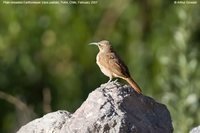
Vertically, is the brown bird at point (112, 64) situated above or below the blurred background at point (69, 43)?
above

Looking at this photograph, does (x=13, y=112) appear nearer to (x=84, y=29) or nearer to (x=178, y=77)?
(x=84, y=29)

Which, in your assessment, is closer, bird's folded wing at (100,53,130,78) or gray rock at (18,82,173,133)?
gray rock at (18,82,173,133)

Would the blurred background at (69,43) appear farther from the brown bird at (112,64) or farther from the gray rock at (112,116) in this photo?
the gray rock at (112,116)

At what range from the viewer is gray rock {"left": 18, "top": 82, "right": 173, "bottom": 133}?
7039 mm

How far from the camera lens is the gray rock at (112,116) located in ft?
23.1

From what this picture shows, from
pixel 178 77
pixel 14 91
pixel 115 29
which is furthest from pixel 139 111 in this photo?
pixel 115 29

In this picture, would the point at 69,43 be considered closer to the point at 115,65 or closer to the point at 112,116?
the point at 115,65

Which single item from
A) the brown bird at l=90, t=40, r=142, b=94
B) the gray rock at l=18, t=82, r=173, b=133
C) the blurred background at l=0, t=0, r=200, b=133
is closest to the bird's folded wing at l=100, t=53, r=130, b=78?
the brown bird at l=90, t=40, r=142, b=94

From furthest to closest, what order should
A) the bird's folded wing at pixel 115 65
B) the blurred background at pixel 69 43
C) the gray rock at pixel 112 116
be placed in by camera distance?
the blurred background at pixel 69 43
the bird's folded wing at pixel 115 65
the gray rock at pixel 112 116

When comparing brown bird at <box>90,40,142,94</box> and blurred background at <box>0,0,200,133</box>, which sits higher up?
brown bird at <box>90,40,142,94</box>

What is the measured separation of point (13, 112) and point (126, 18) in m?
2.77

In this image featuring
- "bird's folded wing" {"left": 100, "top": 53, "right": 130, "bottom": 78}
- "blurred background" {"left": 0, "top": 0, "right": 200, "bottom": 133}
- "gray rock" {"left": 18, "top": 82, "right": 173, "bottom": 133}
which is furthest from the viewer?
"blurred background" {"left": 0, "top": 0, "right": 200, "bottom": 133}

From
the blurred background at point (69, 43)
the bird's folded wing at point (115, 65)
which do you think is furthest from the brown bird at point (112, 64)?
the blurred background at point (69, 43)

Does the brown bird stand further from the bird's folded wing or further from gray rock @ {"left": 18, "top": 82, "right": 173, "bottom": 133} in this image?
gray rock @ {"left": 18, "top": 82, "right": 173, "bottom": 133}
